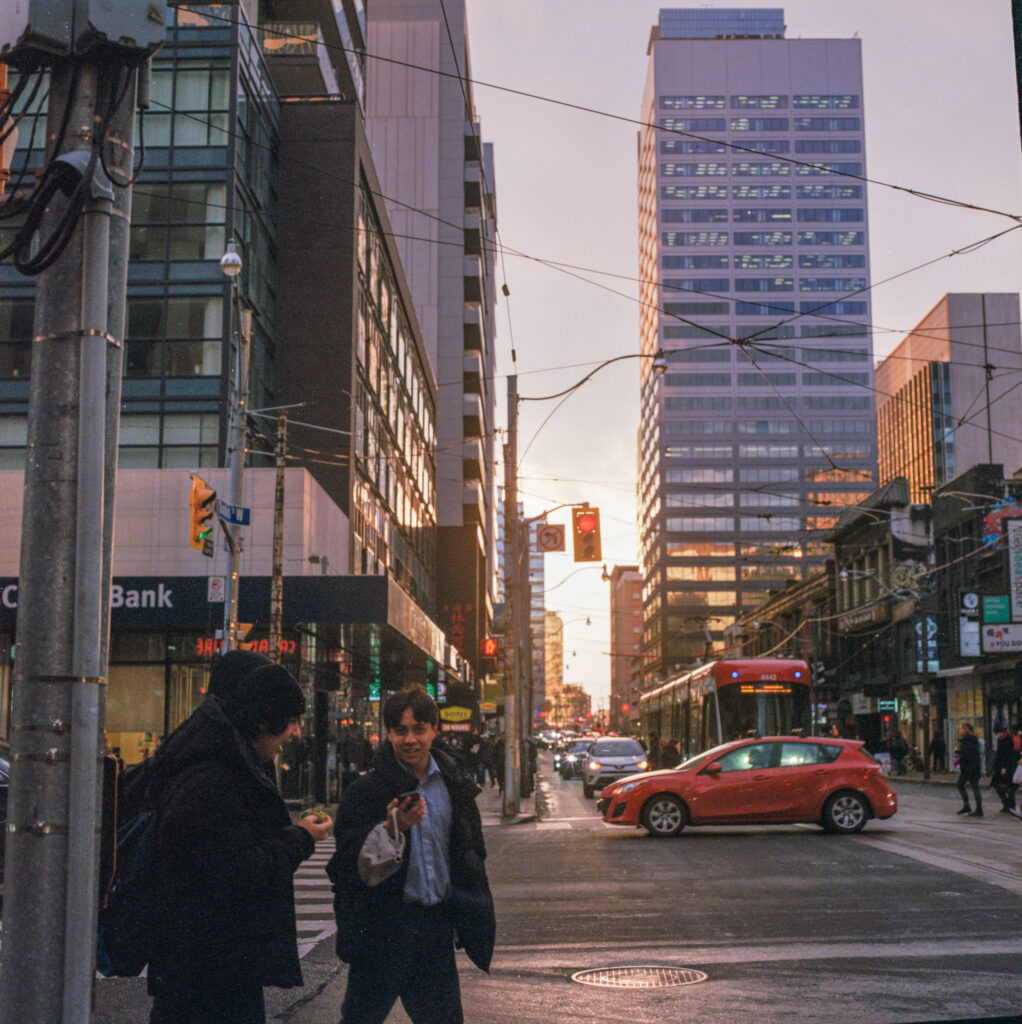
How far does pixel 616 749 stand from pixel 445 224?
5005 centimetres

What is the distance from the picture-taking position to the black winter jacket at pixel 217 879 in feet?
12.3

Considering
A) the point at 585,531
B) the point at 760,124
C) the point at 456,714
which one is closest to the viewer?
the point at 585,531

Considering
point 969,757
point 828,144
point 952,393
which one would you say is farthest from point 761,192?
point 969,757

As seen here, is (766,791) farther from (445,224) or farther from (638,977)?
(445,224)

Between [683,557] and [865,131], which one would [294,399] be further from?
[865,131]

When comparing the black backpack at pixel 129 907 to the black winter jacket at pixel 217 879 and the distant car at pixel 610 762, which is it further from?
the distant car at pixel 610 762

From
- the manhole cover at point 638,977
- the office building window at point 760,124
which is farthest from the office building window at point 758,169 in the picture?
Result: the manhole cover at point 638,977

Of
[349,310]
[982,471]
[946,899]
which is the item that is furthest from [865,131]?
[946,899]

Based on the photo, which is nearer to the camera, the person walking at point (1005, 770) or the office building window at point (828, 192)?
the person walking at point (1005, 770)

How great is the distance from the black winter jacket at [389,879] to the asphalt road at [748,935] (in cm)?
276

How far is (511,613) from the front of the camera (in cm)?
3150

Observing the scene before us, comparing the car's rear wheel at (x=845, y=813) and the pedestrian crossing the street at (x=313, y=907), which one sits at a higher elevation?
the car's rear wheel at (x=845, y=813)

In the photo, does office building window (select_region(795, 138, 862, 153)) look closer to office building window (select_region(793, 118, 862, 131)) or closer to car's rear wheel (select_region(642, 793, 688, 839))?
office building window (select_region(793, 118, 862, 131))

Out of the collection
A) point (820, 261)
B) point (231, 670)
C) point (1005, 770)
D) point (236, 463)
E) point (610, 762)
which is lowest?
point (610, 762)
